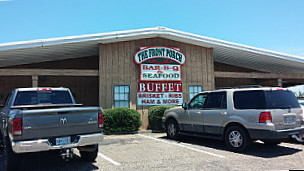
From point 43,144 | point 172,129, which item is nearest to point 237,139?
point 172,129

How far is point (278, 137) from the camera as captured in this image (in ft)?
20.7

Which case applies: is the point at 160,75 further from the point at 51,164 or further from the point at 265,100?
the point at 51,164

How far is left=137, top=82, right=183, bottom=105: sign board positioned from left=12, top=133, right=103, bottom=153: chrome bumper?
7049 mm

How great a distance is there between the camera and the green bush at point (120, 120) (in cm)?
1096

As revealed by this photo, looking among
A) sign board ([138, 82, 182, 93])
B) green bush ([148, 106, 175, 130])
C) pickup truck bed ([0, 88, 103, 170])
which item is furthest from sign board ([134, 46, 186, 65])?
pickup truck bed ([0, 88, 103, 170])

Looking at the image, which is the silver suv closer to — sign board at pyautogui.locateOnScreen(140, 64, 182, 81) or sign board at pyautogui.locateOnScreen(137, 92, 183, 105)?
sign board at pyautogui.locateOnScreen(137, 92, 183, 105)

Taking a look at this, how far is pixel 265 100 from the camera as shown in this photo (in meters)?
6.53

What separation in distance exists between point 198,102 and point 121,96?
4978 millimetres

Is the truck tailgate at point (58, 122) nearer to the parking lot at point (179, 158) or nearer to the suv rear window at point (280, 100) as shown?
the parking lot at point (179, 158)

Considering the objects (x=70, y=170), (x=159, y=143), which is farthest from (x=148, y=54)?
(x=70, y=170)

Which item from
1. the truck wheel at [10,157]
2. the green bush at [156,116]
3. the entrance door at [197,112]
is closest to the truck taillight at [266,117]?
the entrance door at [197,112]

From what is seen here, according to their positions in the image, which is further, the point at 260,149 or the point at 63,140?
the point at 260,149

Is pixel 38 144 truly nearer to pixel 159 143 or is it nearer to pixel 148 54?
pixel 159 143

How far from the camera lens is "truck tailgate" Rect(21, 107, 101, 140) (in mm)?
4680
